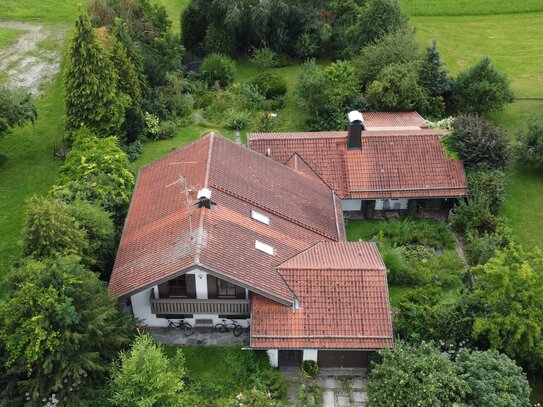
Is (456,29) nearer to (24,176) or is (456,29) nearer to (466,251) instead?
(466,251)

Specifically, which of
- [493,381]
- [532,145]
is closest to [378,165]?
[532,145]

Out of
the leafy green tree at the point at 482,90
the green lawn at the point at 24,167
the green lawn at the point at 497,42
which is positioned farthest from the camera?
the green lawn at the point at 497,42

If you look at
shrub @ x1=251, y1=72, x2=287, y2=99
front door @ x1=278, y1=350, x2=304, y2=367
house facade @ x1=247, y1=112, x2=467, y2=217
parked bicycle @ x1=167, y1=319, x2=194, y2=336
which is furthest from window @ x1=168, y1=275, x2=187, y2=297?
shrub @ x1=251, y1=72, x2=287, y2=99

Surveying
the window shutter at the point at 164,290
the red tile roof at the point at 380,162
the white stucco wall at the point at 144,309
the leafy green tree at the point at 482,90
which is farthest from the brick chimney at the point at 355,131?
the white stucco wall at the point at 144,309

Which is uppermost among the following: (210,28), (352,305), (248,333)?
(210,28)

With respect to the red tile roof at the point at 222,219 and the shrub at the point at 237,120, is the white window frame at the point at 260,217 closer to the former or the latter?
the red tile roof at the point at 222,219

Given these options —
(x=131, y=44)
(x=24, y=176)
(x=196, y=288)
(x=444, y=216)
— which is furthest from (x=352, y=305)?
(x=131, y=44)
